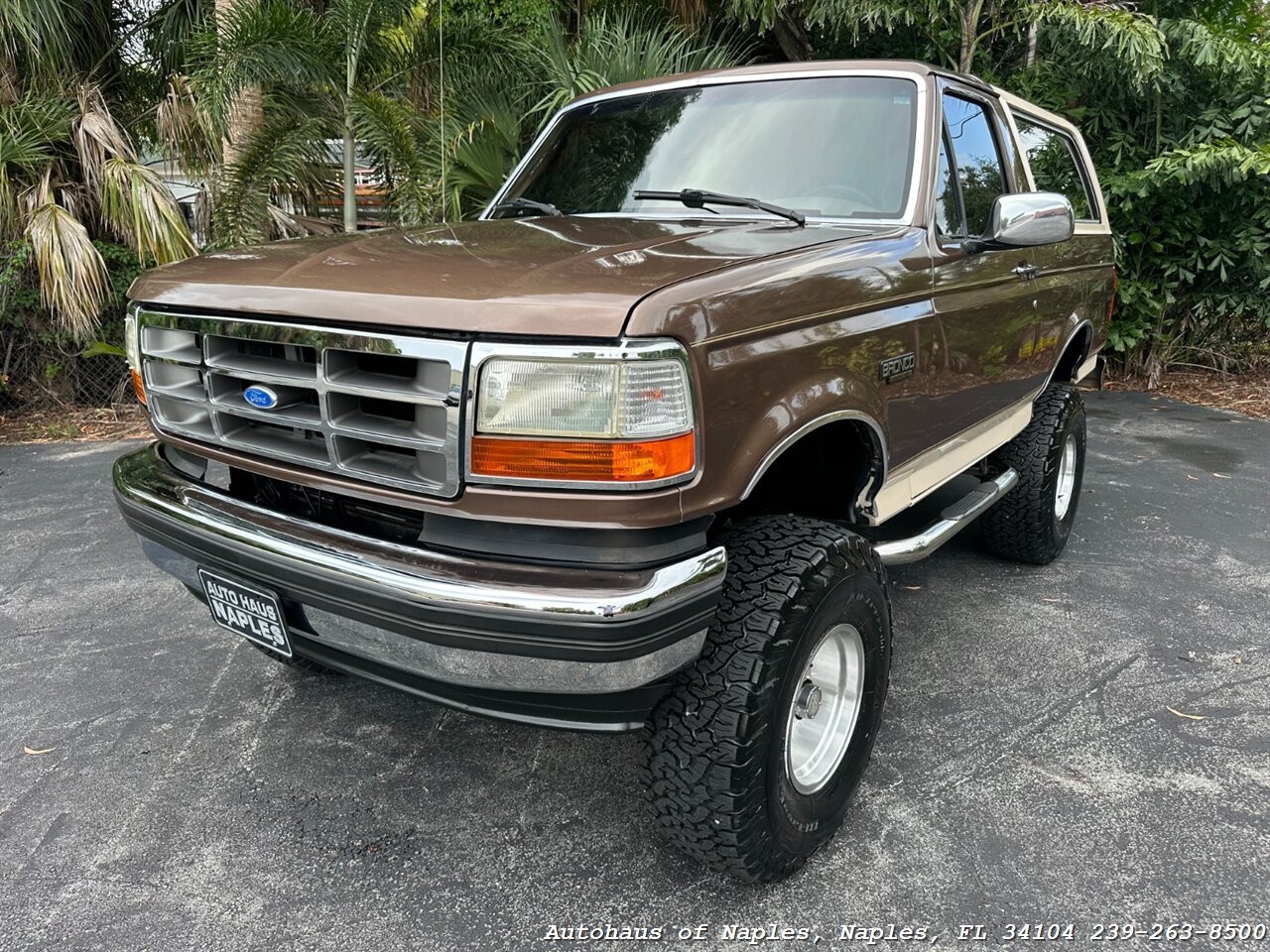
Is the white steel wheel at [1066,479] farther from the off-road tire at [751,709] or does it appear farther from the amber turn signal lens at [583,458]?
the amber turn signal lens at [583,458]

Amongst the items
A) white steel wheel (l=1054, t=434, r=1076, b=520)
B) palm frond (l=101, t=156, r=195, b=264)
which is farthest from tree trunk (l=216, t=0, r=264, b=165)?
white steel wheel (l=1054, t=434, r=1076, b=520)

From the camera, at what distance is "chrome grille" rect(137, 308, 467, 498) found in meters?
1.79

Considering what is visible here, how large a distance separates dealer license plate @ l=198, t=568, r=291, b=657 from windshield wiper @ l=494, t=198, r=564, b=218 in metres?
1.58

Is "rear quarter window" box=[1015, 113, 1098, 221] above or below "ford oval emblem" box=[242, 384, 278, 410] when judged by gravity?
above

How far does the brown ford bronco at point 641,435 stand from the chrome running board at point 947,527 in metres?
0.04


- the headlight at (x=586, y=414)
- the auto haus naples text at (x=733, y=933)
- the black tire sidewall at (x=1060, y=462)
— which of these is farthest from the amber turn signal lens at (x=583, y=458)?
the black tire sidewall at (x=1060, y=462)

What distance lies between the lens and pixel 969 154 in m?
3.13

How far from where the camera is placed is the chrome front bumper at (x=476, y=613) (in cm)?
Answer: 167

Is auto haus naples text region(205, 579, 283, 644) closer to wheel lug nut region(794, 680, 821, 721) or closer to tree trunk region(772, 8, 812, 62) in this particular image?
wheel lug nut region(794, 680, 821, 721)

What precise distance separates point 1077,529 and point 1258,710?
1855 mm

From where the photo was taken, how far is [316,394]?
2072mm

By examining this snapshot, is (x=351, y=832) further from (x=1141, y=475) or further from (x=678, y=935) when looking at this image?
(x=1141, y=475)

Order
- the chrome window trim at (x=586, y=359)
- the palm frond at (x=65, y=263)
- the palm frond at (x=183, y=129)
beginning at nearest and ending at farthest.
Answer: the chrome window trim at (x=586, y=359), the palm frond at (x=65, y=263), the palm frond at (x=183, y=129)

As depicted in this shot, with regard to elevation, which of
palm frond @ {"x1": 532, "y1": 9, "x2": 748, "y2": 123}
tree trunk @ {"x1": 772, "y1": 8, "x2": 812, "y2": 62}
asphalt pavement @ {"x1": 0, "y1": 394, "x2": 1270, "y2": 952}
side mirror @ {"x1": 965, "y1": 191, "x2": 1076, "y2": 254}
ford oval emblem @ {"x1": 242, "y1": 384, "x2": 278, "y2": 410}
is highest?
tree trunk @ {"x1": 772, "y1": 8, "x2": 812, "y2": 62}
